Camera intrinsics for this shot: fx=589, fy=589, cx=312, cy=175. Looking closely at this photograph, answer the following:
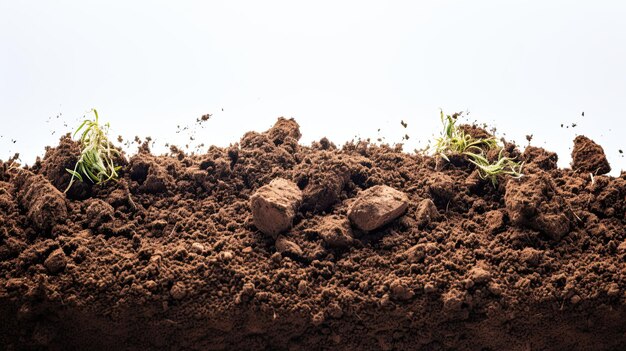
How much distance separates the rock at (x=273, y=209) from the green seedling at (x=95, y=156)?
0.72 meters

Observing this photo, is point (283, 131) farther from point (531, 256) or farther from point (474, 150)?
point (531, 256)

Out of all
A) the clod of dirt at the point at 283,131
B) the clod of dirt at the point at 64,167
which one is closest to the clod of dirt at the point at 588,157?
the clod of dirt at the point at 283,131

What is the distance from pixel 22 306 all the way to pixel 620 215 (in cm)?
240

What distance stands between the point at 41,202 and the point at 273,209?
0.94 meters

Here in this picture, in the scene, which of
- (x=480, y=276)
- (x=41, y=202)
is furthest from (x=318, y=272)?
(x=41, y=202)

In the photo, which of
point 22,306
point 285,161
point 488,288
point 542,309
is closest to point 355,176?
point 285,161

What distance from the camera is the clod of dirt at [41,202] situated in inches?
93.2

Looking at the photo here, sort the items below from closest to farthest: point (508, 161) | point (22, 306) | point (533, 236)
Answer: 1. point (22, 306)
2. point (533, 236)
3. point (508, 161)

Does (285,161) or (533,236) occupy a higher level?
(285,161)

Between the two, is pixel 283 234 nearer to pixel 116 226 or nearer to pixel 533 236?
pixel 116 226

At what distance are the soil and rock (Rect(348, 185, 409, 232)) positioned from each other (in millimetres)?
50

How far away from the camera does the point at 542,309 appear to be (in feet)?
7.26

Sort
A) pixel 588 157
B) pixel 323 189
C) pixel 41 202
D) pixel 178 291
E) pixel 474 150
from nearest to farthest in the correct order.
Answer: pixel 178 291 < pixel 41 202 < pixel 323 189 < pixel 588 157 < pixel 474 150

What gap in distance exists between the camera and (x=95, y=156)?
2.64m
